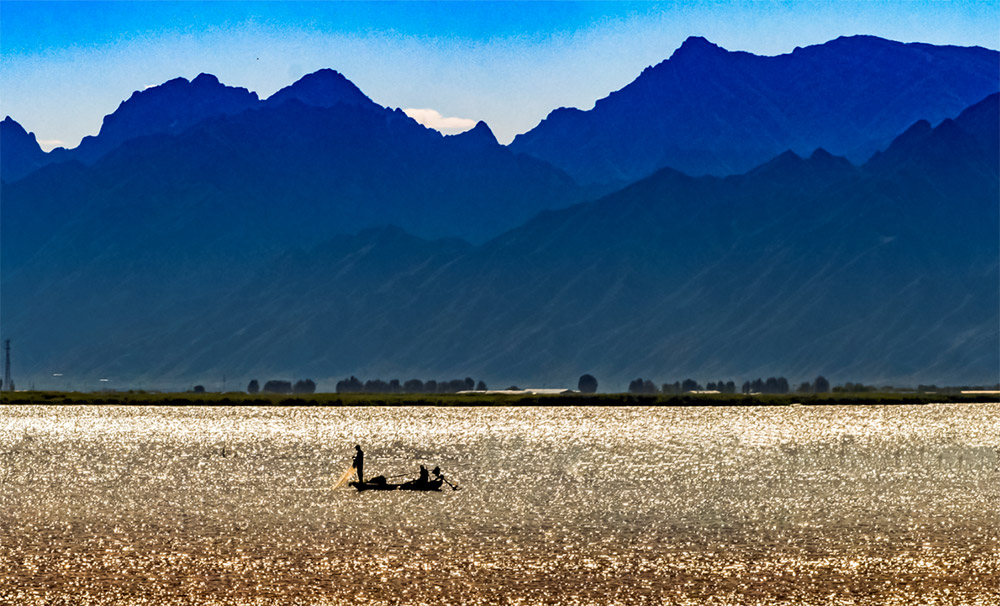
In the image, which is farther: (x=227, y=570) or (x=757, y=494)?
(x=757, y=494)

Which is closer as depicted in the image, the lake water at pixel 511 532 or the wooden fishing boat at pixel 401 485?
the lake water at pixel 511 532

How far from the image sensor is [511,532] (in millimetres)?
74375

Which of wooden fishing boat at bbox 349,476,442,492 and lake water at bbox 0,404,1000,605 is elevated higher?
wooden fishing boat at bbox 349,476,442,492

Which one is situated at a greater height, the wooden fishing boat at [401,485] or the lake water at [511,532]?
the wooden fishing boat at [401,485]

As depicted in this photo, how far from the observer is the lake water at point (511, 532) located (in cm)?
5684

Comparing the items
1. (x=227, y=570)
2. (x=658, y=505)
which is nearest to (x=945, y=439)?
(x=658, y=505)

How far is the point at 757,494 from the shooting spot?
95812 mm

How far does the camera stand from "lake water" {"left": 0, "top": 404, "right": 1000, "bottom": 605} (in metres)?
56.8

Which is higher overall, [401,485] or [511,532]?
[401,485]

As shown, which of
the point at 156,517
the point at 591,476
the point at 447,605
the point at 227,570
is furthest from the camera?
the point at 591,476

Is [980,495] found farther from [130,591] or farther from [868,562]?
[130,591]

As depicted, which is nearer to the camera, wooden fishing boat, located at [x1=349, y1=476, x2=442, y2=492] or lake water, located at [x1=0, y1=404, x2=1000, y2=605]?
lake water, located at [x1=0, y1=404, x2=1000, y2=605]

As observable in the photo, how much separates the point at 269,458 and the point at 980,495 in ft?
221

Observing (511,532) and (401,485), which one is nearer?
(511,532)
